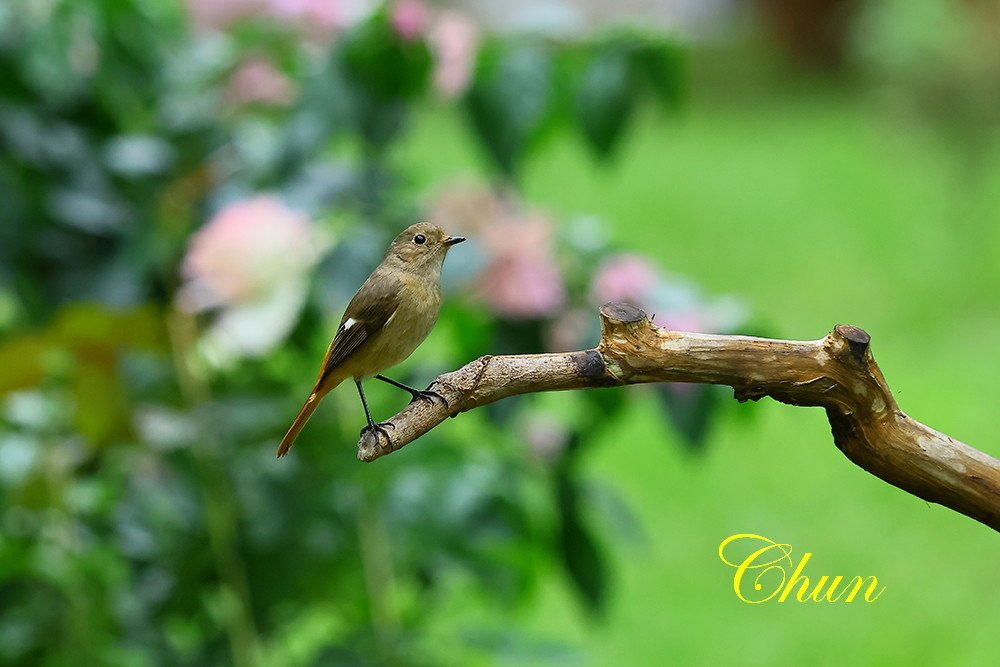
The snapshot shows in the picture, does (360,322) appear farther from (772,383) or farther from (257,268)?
(257,268)

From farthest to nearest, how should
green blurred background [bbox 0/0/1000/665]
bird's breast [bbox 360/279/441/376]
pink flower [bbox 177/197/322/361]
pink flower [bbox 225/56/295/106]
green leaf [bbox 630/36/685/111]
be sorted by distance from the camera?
pink flower [bbox 225/56/295/106]
green leaf [bbox 630/36/685/111]
green blurred background [bbox 0/0/1000/665]
pink flower [bbox 177/197/322/361]
bird's breast [bbox 360/279/441/376]

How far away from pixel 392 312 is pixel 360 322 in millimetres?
23

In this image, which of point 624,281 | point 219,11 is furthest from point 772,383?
point 219,11

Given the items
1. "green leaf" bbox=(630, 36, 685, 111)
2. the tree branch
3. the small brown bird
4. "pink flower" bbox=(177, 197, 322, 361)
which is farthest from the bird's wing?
"green leaf" bbox=(630, 36, 685, 111)

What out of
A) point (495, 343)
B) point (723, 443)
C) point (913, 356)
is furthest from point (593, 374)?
point (913, 356)

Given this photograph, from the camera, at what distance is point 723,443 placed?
420 centimetres

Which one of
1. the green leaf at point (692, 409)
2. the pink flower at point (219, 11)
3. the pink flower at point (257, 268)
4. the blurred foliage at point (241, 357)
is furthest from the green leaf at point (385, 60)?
the green leaf at point (692, 409)

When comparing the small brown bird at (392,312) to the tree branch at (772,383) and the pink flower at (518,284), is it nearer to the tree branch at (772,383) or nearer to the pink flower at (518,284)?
the tree branch at (772,383)

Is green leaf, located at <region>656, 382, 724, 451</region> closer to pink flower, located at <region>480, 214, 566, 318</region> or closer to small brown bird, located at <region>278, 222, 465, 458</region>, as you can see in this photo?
pink flower, located at <region>480, 214, 566, 318</region>

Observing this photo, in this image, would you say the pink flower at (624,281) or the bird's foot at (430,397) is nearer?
the bird's foot at (430,397)

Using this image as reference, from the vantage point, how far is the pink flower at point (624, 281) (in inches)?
64.5

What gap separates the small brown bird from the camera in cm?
82

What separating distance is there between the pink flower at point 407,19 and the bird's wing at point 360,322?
868 millimetres

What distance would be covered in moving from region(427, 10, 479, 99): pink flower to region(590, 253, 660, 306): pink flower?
0.29 meters
